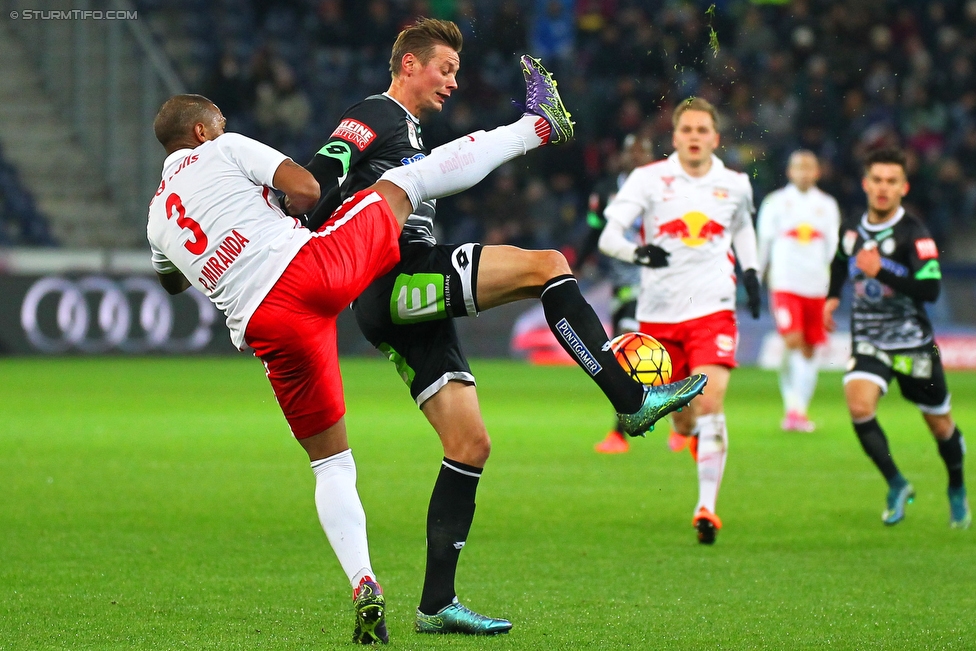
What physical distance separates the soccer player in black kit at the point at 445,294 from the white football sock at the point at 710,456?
2232mm

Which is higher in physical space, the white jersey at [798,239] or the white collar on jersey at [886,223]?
the white jersey at [798,239]

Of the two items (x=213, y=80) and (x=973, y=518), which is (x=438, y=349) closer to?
(x=973, y=518)

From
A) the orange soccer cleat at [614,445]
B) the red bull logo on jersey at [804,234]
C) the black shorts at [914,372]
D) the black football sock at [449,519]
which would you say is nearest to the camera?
the black football sock at [449,519]

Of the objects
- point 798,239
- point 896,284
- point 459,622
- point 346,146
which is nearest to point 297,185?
point 346,146

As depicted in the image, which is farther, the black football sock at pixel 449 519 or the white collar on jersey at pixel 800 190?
the white collar on jersey at pixel 800 190

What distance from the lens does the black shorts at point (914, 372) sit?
749 centimetres

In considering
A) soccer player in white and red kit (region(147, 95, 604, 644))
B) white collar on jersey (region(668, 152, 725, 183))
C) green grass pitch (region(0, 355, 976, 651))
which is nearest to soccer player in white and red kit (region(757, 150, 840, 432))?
green grass pitch (region(0, 355, 976, 651))

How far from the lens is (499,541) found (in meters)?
6.79

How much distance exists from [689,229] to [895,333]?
1285 mm

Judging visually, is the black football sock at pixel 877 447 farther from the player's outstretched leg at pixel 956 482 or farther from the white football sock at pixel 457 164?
the white football sock at pixel 457 164

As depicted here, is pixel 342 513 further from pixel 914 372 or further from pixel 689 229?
pixel 914 372

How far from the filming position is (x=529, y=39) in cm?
2123

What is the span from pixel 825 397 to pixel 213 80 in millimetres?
11352

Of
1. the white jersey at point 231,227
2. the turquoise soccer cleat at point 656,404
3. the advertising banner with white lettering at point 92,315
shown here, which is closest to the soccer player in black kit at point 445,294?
the turquoise soccer cleat at point 656,404
